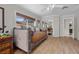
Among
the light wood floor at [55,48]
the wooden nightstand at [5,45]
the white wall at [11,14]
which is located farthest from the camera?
the light wood floor at [55,48]

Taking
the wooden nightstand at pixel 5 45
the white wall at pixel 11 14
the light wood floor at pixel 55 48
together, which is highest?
the white wall at pixel 11 14

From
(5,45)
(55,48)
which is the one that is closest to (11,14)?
(5,45)

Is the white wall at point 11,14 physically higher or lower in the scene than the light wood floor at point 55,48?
higher

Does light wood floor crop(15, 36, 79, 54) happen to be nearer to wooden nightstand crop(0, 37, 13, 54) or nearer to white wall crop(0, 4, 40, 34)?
wooden nightstand crop(0, 37, 13, 54)

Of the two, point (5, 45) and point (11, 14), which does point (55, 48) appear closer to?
point (11, 14)

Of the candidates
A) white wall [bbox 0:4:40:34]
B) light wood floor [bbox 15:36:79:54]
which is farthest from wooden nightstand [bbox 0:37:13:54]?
white wall [bbox 0:4:40:34]

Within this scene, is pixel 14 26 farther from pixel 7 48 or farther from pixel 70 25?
pixel 70 25

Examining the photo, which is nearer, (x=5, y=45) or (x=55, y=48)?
(x=5, y=45)

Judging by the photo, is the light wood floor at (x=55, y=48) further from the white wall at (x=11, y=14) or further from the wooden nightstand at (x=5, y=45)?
the white wall at (x=11, y=14)

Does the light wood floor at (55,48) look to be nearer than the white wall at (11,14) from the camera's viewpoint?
No

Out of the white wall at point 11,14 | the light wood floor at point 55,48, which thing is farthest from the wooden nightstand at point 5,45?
the white wall at point 11,14

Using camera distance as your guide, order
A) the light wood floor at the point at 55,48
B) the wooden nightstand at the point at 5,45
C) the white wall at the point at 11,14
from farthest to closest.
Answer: the light wood floor at the point at 55,48
the white wall at the point at 11,14
the wooden nightstand at the point at 5,45
